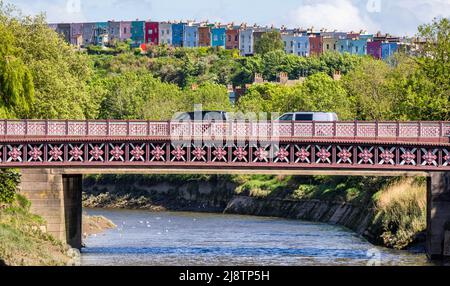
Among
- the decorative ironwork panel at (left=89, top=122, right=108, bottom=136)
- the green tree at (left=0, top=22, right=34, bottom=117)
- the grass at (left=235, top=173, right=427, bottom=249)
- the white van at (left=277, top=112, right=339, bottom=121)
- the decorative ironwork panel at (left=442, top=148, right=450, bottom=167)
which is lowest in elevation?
the grass at (left=235, top=173, right=427, bottom=249)

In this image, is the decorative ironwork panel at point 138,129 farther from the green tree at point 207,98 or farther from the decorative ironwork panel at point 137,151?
the green tree at point 207,98

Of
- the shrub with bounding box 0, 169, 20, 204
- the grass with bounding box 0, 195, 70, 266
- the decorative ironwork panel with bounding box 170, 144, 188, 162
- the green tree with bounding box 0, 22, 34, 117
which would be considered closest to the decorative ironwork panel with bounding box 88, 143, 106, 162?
the decorative ironwork panel with bounding box 170, 144, 188, 162

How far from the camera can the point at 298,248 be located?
289 ft

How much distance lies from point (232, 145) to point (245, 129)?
4.06ft

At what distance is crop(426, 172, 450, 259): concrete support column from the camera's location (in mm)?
80375

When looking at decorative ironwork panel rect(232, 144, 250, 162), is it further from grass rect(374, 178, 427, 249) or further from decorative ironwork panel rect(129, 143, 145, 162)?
grass rect(374, 178, 427, 249)

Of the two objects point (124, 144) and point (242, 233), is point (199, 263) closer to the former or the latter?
point (124, 144)

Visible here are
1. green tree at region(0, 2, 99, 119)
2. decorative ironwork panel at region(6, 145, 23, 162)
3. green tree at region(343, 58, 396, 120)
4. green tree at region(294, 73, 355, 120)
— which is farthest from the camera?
green tree at region(294, 73, 355, 120)

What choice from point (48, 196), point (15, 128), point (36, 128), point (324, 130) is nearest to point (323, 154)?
point (324, 130)

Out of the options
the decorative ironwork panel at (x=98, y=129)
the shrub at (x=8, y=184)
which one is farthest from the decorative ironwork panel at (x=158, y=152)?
the shrub at (x=8, y=184)

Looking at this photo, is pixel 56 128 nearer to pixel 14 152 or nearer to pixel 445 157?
pixel 14 152

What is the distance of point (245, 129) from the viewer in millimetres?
77812

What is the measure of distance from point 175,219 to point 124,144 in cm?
4161
